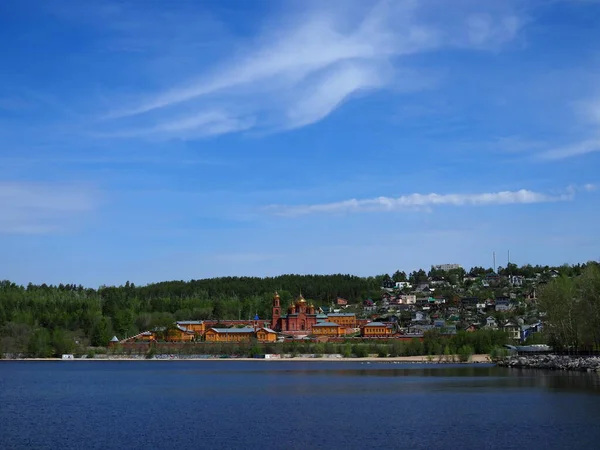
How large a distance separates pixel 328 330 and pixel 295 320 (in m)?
7.59

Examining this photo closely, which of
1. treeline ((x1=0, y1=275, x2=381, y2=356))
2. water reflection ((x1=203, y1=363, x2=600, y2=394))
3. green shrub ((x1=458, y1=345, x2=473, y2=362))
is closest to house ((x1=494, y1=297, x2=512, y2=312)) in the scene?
treeline ((x1=0, y1=275, x2=381, y2=356))

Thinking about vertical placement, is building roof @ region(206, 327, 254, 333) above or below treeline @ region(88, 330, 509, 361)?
above

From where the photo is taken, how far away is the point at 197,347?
136 metres

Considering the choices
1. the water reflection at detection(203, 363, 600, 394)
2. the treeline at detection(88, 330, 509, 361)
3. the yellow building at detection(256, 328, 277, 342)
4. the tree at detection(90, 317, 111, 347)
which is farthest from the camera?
the yellow building at detection(256, 328, 277, 342)

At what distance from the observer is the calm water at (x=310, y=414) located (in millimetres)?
34156

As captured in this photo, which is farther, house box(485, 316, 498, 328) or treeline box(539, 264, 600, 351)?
house box(485, 316, 498, 328)

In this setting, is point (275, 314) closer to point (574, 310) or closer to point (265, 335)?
point (265, 335)

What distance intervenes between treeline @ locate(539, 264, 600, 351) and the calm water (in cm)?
1200

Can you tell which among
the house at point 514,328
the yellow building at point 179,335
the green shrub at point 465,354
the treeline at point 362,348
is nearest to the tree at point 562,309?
the green shrub at point 465,354

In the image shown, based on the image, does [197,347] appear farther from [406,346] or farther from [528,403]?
[528,403]

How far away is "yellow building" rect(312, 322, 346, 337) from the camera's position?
481ft

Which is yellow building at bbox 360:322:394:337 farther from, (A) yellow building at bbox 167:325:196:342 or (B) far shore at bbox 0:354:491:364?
(A) yellow building at bbox 167:325:196:342

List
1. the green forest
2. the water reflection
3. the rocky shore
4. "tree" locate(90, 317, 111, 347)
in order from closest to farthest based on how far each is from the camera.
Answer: the water reflection < the rocky shore < the green forest < "tree" locate(90, 317, 111, 347)

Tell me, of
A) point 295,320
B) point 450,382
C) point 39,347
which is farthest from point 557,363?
point 39,347
